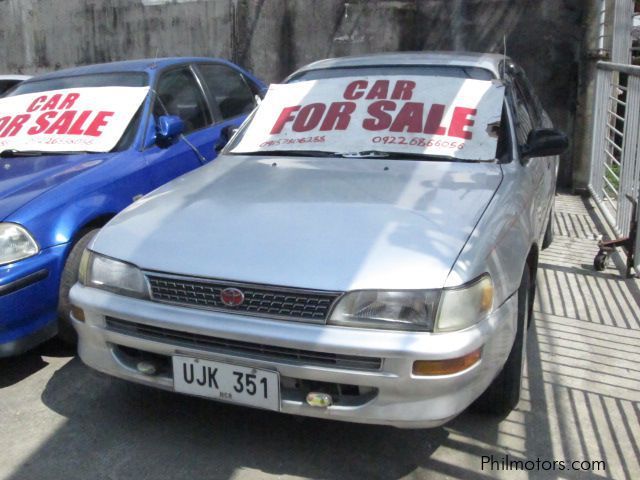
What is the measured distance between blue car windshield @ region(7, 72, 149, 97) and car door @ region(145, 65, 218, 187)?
0.14m

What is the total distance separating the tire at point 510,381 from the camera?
276cm

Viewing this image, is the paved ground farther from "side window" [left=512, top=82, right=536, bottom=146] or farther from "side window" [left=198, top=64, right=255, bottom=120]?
"side window" [left=198, top=64, right=255, bottom=120]

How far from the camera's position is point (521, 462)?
2.60 meters

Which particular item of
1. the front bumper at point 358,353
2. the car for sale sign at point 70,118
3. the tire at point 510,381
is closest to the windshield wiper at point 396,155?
the tire at point 510,381

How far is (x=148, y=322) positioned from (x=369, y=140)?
1.52 m

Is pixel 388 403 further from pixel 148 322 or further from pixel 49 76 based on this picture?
pixel 49 76

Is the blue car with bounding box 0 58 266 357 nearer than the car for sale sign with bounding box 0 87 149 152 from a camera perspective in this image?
Yes

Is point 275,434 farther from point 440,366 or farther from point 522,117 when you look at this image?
point 522,117

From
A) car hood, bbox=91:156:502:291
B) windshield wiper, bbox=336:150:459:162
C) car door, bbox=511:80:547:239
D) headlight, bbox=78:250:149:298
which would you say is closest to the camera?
car hood, bbox=91:156:502:291

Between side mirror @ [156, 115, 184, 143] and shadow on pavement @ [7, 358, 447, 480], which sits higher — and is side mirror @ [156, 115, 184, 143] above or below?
above

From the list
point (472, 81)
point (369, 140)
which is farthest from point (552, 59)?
point (369, 140)

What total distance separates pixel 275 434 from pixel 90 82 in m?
2.83

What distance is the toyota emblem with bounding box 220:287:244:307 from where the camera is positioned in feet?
7.62

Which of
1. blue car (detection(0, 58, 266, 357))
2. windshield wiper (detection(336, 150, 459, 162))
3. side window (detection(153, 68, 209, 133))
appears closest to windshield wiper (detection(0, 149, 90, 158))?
blue car (detection(0, 58, 266, 357))
